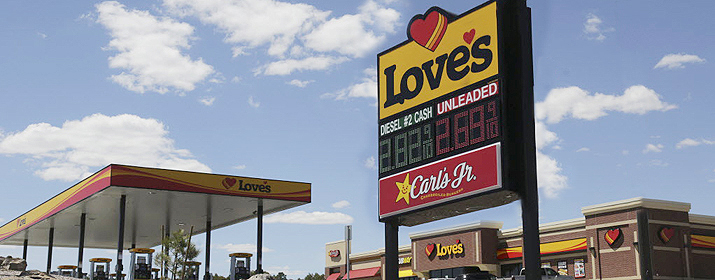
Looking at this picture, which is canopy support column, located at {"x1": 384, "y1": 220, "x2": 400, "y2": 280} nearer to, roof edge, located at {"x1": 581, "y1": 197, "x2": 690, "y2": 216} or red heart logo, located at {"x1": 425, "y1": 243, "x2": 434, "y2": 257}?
roof edge, located at {"x1": 581, "y1": 197, "x2": 690, "y2": 216}

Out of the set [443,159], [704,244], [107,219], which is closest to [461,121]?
[443,159]

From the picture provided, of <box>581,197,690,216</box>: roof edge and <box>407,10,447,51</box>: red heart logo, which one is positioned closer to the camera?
<box>407,10,447,51</box>: red heart logo

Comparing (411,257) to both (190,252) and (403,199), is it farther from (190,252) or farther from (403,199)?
(403,199)

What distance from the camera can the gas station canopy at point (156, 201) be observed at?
128 ft

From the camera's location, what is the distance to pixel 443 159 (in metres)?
21.5

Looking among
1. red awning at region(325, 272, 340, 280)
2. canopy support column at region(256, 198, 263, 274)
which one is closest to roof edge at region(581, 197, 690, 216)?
canopy support column at region(256, 198, 263, 274)

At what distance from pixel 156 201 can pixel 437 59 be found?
26.1 m

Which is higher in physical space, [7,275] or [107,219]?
[107,219]

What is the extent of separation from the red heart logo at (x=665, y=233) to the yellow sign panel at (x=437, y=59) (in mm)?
27074

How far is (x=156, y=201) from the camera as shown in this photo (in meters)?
43.9

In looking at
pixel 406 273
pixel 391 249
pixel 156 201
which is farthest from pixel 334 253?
pixel 391 249

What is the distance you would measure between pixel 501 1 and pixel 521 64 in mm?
1894

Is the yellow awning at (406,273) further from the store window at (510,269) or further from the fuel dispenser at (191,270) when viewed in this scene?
the fuel dispenser at (191,270)

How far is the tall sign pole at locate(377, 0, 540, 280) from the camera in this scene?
1962 centimetres
